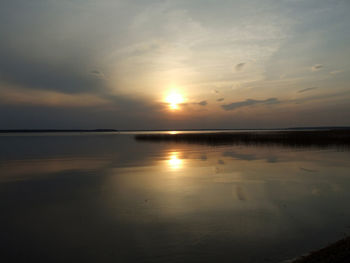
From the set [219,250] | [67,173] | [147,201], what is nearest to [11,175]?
[67,173]

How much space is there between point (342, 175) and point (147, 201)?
15.6 m

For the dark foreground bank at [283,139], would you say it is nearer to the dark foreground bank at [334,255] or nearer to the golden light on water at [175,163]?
the golden light on water at [175,163]

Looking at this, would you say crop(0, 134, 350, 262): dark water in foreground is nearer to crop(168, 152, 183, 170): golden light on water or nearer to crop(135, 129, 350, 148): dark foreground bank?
crop(168, 152, 183, 170): golden light on water

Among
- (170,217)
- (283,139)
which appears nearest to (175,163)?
(170,217)

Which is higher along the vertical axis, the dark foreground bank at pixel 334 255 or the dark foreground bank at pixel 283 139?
the dark foreground bank at pixel 283 139

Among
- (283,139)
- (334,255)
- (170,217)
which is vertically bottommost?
(170,217)

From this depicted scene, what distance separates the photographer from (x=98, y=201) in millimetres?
12305

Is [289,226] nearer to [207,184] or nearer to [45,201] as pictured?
[207,184]

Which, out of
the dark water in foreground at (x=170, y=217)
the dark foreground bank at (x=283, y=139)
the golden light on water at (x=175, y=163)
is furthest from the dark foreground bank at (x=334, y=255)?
the dark foreground bank at (x=283, y=139)

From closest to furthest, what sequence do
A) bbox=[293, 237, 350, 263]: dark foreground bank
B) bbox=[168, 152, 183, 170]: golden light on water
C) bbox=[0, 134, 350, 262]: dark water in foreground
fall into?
bbox=[293, 237, 350, 263]: dark foreground bank
bbox=[0, 134, 350, 262]: dark water in foreground
bbox=[168, 152, 183, 170]: golden light on water

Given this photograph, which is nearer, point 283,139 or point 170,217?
point 170,217

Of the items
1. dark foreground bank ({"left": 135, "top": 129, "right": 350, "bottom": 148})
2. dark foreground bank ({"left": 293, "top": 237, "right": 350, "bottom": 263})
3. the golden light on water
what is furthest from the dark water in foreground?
dark foreground bank ({"left": 135, "top": 129, "right": 350, "bottom": 148})

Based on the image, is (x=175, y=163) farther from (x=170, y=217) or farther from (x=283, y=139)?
(x=283, y=139)

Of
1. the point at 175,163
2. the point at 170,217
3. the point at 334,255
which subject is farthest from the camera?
the point at 175,163
